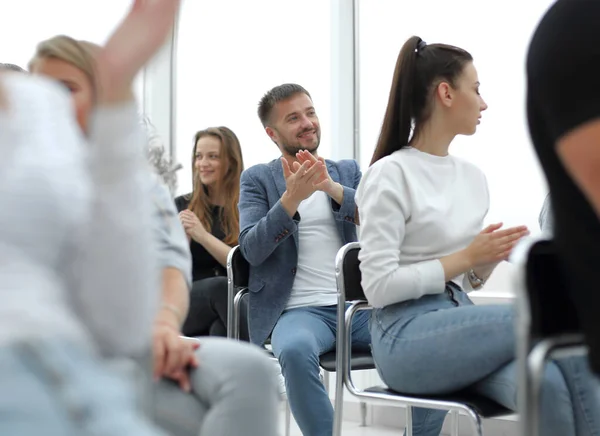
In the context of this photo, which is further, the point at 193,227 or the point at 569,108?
the point at 193,227

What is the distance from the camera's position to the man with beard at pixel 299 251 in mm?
2416

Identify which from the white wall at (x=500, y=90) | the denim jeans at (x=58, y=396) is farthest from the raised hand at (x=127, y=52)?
the white wall at (x=500, y=90)

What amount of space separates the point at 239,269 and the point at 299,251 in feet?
0.68

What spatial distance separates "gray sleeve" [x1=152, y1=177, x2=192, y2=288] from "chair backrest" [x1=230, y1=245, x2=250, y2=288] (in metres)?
1.46

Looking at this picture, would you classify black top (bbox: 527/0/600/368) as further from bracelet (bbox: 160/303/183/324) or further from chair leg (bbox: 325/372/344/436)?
chair leg (bbox: 325/372/344/436)

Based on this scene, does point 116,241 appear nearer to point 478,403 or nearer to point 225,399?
point 225,399

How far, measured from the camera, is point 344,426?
3.82m

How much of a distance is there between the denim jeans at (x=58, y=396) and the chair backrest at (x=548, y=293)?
573 millimetres

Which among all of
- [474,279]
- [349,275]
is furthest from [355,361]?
[474,279]

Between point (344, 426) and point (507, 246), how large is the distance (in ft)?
7.28

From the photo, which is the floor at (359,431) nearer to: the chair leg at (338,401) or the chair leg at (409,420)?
the chair leg at (409,420)

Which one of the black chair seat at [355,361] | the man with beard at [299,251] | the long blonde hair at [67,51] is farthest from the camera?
the man with beard at [299,251]

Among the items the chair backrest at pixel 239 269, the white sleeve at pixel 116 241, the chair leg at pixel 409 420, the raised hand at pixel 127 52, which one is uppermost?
the raised hand at pixel 127 52

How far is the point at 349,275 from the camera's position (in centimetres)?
211
